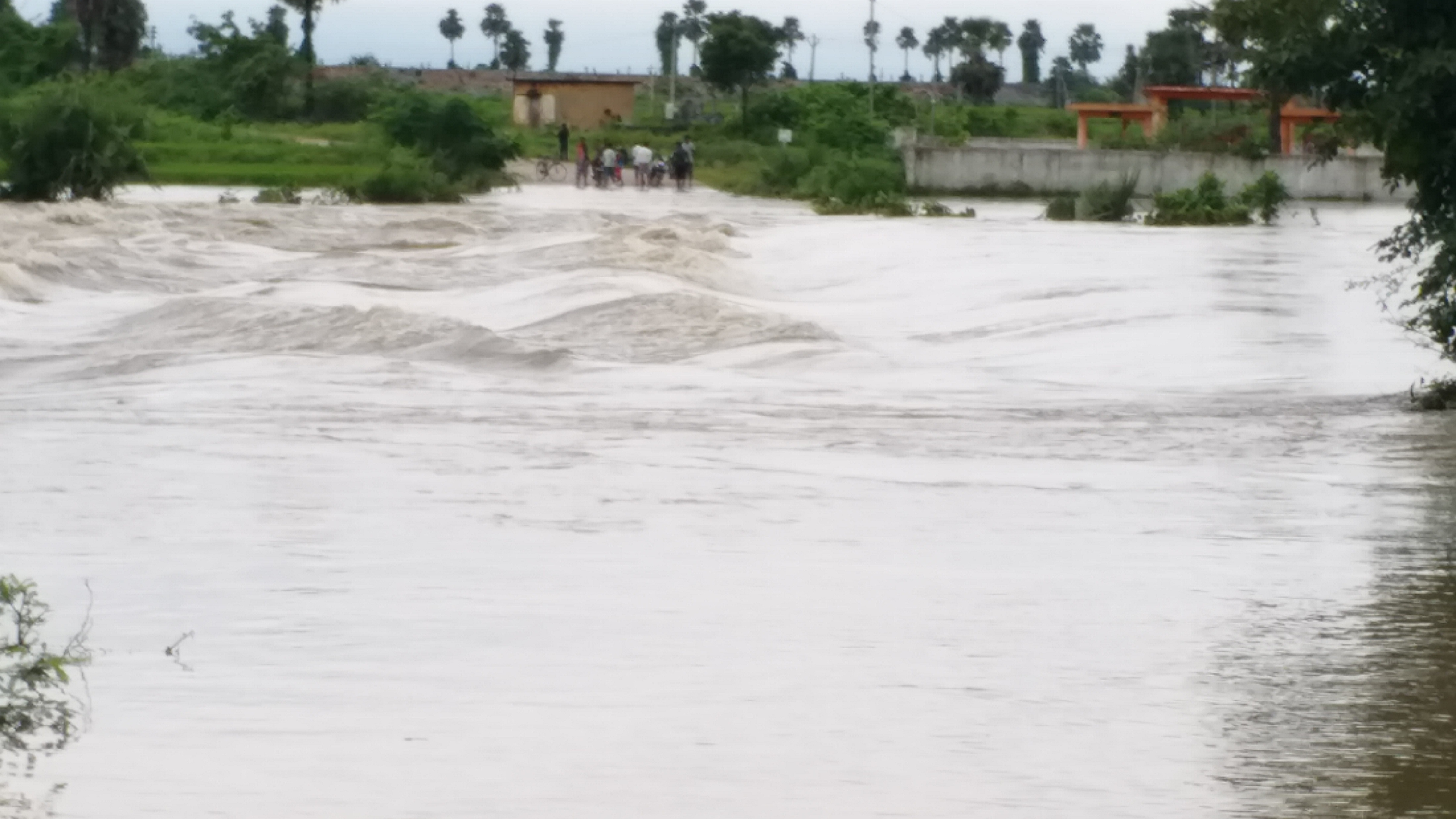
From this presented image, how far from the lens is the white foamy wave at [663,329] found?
729 inches

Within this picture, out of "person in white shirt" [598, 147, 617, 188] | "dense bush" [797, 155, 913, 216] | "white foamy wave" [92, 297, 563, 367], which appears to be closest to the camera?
"white foamy wave" [92, 297, 563, 367]

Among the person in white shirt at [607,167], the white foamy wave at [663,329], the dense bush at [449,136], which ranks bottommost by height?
the white foamy wave at [663,329]

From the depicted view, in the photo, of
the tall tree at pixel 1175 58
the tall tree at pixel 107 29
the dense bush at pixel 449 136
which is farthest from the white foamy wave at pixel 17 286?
the tall tree at pixel 1175 58

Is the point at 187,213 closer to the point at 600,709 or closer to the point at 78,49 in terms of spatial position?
the point at 600,709

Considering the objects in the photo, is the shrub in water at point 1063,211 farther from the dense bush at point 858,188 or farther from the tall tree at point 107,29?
the tall tree at point 107,29

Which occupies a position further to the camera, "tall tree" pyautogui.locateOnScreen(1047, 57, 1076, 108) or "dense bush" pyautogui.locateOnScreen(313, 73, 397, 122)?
Answer: "tall tree" pyautogui.locateOnScreen(1047, 57, 1076, 108)

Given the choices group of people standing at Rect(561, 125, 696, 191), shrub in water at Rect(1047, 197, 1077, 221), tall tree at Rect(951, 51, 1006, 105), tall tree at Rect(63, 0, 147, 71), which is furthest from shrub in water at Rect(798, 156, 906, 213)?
tall tree at Rect(951, 51, 1006, 105)

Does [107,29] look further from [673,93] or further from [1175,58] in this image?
[1175,58]

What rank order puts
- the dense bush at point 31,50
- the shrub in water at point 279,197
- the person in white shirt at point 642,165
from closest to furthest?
the shrub in water at point 279,197 < the person in white shirt at point 642,165 < the dense bush at point 31,50

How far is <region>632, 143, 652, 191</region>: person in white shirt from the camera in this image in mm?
48719

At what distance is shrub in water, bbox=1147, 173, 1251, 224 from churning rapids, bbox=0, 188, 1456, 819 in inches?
590

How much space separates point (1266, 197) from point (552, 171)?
2092cm

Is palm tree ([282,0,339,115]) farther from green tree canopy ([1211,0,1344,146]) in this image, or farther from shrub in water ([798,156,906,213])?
green tree canopy ([1211,0,1344,146])

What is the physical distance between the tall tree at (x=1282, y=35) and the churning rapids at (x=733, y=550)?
2.19 meters
